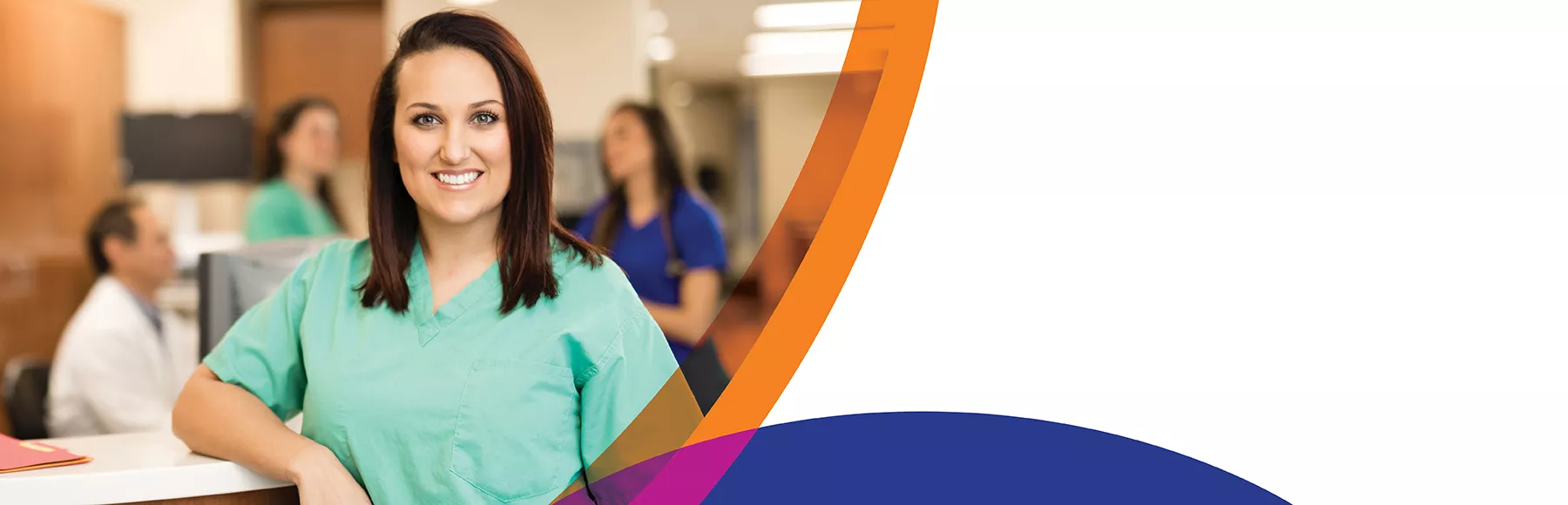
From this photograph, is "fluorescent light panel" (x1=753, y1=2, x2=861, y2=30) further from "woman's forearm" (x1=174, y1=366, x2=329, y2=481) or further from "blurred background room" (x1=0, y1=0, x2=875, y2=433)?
"woman's forearm" (x1=174, y1=366, x2=329, y2=481)

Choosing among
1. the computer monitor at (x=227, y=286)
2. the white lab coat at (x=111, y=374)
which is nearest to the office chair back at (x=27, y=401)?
the white lab coat at (x=111, y=374)

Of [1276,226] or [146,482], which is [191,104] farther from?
[1276,226]

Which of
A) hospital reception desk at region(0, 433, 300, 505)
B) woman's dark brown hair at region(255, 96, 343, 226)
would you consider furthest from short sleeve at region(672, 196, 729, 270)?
woman's dark brown hair at region(255, 96, 343, 226)

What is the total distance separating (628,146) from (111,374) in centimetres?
110

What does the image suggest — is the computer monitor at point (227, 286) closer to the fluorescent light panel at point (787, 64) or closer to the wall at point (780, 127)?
the fluorescent light panel at point (787, 64)

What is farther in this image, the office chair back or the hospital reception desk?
the office chair back

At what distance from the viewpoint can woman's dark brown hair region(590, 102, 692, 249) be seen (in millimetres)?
2342

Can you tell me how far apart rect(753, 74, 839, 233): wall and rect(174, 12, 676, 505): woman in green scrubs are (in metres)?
9.98

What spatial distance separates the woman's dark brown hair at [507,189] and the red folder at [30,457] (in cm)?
33

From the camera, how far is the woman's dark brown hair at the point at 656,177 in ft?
7.68

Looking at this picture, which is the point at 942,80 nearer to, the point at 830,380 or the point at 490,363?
the point at 830,380

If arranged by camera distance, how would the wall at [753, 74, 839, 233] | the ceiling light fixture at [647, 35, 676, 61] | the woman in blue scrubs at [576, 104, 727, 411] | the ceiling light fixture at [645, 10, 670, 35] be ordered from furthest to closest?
the wall at [753, 74, 839, 233] < the ceiling light fixture at [647, 35, 676, 61] < the ceiling light fixture at [645, 10, 670, 35] < the woman in blue scrubs at [576, 104, 727, 411]

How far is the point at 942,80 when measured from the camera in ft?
4.03

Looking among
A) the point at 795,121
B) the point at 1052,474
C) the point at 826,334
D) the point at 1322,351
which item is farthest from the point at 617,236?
the point at 795,121
